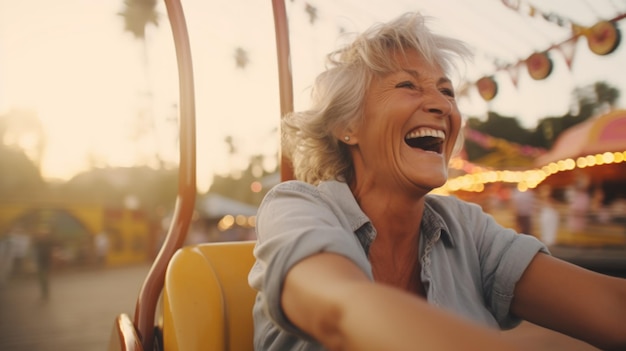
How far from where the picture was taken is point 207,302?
3.69 ft

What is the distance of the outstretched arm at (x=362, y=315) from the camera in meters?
0.51

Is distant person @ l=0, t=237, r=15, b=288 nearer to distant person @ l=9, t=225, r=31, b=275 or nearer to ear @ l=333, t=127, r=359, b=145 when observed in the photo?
distant person @ l=9, t=225, r=31, b=275

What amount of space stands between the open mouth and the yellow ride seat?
483 mm

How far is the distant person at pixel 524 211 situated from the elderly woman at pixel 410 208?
473 cm

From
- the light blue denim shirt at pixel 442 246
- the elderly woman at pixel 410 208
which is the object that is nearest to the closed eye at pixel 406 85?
→ the elderly woman at pixel 410 208

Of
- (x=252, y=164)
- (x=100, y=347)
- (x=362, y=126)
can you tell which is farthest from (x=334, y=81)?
(x=252, y=164)

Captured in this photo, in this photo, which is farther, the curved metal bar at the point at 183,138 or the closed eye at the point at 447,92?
the curved metal bar at the point at 183,138

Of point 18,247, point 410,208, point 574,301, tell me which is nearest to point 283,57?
point 410,208

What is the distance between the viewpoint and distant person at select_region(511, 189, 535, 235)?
221 inches

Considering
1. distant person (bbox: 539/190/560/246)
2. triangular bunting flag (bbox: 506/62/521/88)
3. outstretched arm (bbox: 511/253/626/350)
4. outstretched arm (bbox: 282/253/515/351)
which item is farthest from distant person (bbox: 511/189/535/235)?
outstretched arm (bbox: 282/253/515/351)

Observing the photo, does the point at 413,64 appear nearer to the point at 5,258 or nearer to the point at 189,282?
the point at 189,282

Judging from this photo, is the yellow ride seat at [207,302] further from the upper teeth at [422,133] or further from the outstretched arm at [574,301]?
the outstretched arm at [574,301]

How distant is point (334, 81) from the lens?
1.26 m

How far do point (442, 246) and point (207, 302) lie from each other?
529mm
